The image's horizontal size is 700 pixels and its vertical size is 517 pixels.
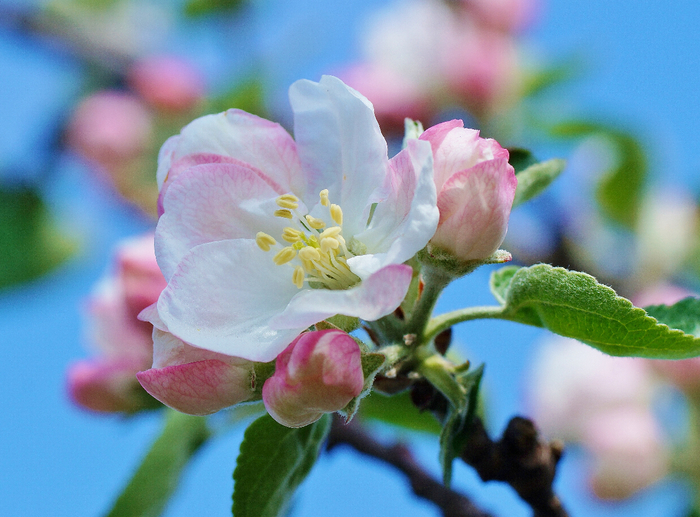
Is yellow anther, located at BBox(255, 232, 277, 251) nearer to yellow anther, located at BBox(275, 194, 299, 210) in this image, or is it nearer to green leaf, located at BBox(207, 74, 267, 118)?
yellow anther, located at BBox(275, 194, 299, 210)

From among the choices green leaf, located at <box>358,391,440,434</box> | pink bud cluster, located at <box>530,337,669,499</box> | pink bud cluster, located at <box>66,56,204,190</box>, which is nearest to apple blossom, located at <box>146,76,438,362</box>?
green leaf, located at <box>358,391,440,434</box>

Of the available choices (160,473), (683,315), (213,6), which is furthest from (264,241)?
(213,6)

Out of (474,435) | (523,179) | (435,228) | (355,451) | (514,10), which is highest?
(514,10)

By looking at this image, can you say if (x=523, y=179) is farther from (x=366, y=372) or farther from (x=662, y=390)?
(x=662, y=390)

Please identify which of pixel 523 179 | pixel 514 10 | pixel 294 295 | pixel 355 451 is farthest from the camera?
pixel 514 10

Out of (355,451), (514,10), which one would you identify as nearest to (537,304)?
(355,451)

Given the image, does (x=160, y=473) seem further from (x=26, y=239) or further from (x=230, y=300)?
(x=26, y=239)
